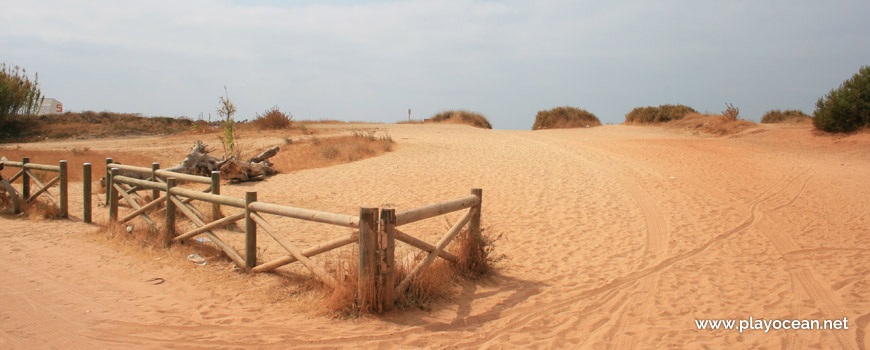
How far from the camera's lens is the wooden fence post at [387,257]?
463cm

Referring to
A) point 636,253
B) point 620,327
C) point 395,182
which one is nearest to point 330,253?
point 620,327

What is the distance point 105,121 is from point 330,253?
3783cm

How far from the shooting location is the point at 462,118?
1446 inches

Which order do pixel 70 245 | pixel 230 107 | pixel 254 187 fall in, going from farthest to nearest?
1. pixel 230 107
2. pixel 254 187
3. pixel 70 245

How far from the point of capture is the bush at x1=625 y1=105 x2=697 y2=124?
3059 centimetres

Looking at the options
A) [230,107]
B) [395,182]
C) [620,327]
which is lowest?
[620,327]

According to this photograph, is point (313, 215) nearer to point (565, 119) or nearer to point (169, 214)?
point (169, 214)

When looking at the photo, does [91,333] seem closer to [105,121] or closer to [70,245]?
[70,245]

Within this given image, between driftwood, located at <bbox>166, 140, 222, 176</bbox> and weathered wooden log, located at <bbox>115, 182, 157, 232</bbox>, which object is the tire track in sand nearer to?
weathered wooden log, located at <bbox>115, 182, 157, 232</bbox>

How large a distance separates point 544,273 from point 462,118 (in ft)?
100

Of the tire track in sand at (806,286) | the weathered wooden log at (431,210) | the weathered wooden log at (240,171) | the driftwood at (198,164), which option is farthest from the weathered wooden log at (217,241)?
the driftwood at (198,164)

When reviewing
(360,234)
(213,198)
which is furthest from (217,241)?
(360,234)

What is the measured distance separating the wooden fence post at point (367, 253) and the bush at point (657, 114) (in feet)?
96.8

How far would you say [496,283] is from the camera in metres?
6.09
